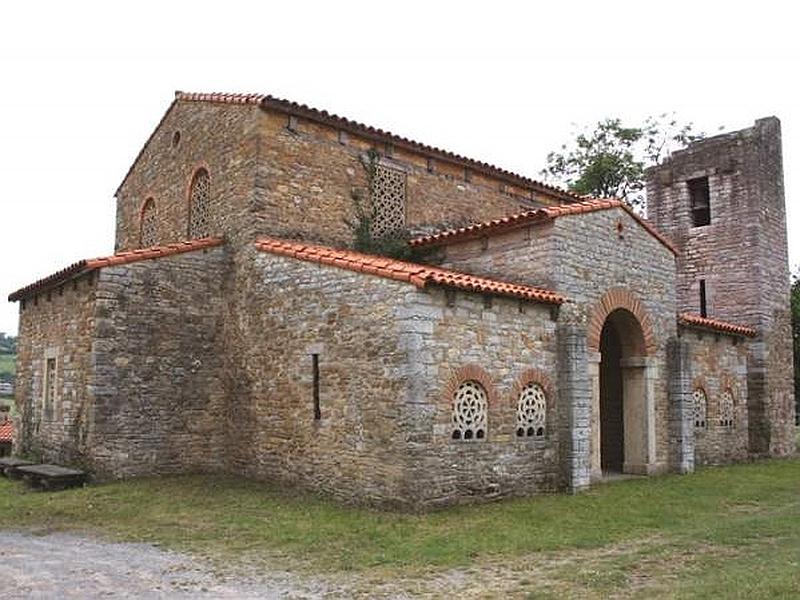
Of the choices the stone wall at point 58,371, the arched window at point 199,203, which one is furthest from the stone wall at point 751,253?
the stone wall at point 58,371

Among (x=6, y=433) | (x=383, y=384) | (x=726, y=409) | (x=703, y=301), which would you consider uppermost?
(x=703, y=301)

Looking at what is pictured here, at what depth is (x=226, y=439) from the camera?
13539 mm

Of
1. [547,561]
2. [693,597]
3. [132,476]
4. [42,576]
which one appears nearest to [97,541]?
[42,576]

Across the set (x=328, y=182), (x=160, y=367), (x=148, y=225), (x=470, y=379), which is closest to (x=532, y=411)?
(x=470, y=379)

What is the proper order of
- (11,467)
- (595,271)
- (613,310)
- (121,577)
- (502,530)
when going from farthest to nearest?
(613,310)
(11,467)
(595,271)
(502,530)
(121,577)

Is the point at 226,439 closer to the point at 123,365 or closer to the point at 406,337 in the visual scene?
the point at 123,365

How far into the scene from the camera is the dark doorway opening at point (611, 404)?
1541cm

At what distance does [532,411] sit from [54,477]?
776 centimetres

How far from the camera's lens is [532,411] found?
38.5ft

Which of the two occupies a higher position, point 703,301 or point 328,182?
point 328,182

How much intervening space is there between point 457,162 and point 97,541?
35.9 ft

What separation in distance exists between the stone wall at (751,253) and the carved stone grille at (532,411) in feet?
31.7

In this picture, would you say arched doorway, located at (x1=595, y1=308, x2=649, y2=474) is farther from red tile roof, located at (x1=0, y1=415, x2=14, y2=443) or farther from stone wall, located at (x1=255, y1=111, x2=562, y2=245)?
red tile roof, located at (x1=0, y1=415, x2=14, y2=443)

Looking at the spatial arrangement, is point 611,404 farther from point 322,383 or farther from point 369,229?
point 322,383
